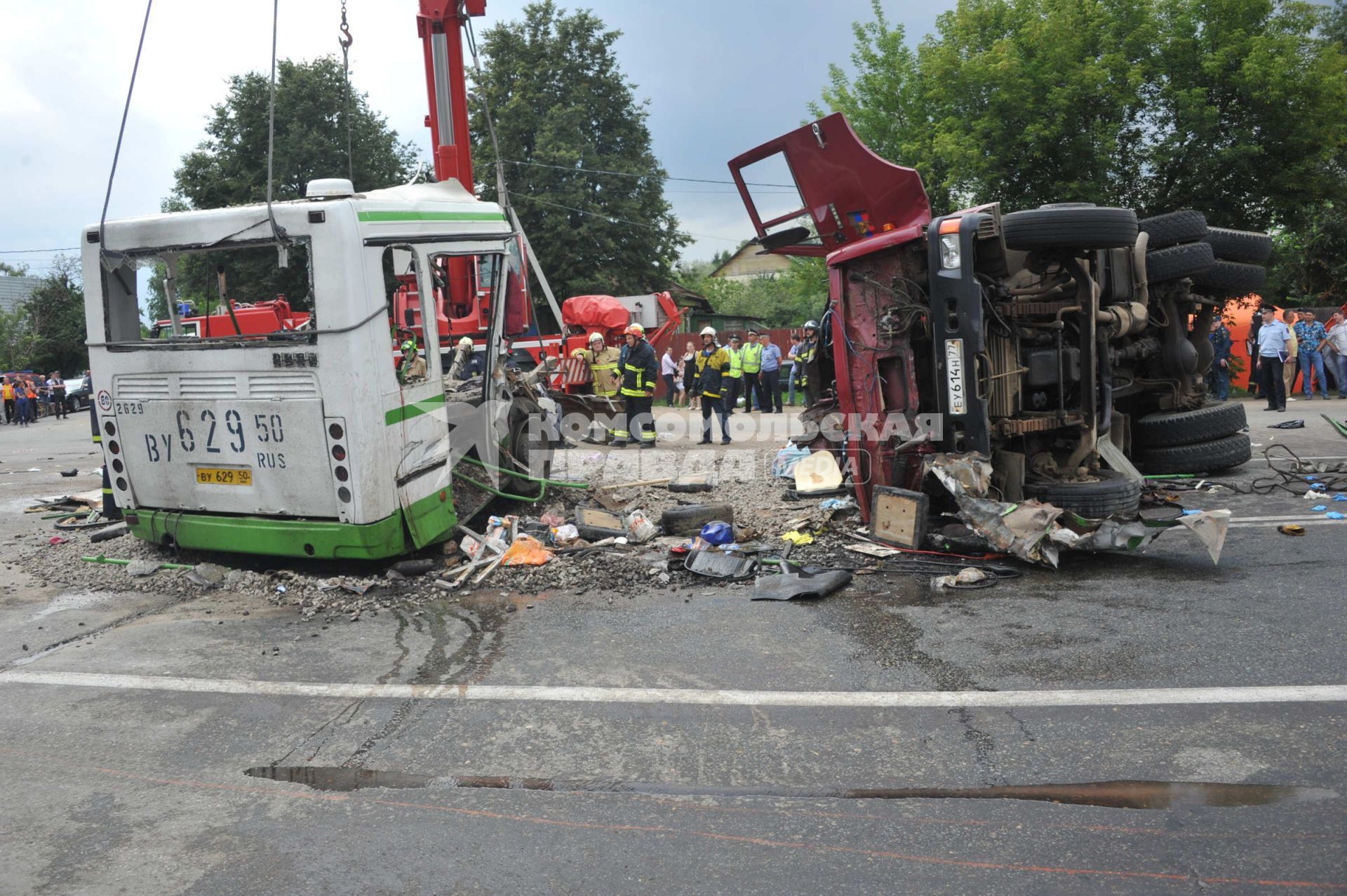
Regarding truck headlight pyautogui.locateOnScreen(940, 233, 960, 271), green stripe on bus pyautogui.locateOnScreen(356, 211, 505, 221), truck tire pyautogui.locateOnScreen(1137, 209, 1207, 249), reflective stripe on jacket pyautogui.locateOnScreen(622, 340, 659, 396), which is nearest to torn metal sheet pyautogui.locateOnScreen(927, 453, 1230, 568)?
truck headlight pyautogui.locateOnScreen(940, 233, 960, 271)

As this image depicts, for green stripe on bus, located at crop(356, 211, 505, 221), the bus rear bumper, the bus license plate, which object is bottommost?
the bus rear bumper

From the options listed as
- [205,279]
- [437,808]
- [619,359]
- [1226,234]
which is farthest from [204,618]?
[619,359]

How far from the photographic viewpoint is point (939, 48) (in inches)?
885

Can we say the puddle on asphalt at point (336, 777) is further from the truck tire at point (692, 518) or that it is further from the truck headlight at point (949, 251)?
the truck headlight at point (949, 251)

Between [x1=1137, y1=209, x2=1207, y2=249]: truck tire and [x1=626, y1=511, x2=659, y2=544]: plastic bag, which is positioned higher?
[x1=1137, y1=209, x2=1207, y2=249]: truck tire

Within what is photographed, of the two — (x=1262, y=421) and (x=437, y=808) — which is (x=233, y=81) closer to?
(x=1262, y=421)

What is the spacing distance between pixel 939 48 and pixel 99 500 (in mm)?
20087

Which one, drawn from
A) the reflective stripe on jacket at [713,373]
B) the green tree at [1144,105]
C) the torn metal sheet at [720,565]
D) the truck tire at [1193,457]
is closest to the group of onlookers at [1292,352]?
the green tree at [1144,105]

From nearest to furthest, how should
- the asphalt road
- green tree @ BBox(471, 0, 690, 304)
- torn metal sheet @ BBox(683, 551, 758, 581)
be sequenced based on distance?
the asphalt road < torn metal sheet @ BBox(683, 551, 758, 581) < green tree @ BBox(471, 0, 690, 304)

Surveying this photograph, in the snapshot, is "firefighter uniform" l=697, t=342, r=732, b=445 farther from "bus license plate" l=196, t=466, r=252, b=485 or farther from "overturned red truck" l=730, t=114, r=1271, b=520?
"bus license plate" l=196, t=466, r=252, b=485

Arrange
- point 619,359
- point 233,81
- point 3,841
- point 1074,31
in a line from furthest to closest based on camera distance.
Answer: point 233,81, point 1074,31, point 619,359, point 3,841

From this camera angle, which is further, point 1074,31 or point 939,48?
point 939,48

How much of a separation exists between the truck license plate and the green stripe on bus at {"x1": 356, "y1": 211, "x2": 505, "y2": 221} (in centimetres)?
364

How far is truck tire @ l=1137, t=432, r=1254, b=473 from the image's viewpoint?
8.50 m
